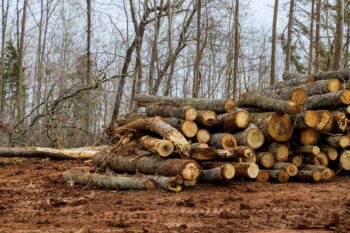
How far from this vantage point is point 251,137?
8742 millimetres

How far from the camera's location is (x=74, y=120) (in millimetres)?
17609

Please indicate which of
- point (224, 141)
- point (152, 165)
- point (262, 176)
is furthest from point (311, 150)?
point (152, 165)

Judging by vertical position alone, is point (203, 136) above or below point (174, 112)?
below

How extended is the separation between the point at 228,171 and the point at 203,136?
4.13ft

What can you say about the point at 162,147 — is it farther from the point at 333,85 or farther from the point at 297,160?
the point at 333,85

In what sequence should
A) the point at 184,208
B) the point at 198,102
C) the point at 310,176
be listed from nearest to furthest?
the point at 184,208 < the point at 310,176 < the point at 198,102

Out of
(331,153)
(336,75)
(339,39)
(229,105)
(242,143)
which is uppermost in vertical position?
(339,39)

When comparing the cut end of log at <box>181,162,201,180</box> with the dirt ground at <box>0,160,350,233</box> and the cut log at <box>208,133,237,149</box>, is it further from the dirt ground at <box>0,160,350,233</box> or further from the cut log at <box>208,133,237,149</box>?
the cut log at <box>208,133,237,149</box>

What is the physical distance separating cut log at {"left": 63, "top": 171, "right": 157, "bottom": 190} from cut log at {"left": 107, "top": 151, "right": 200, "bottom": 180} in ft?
1.06

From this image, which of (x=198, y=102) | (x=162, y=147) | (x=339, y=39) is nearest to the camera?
(x=162, y=147)

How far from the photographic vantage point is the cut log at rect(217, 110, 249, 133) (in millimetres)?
8859

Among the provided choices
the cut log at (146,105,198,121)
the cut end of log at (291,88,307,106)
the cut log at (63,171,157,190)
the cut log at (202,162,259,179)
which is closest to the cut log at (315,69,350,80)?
→ the cut end of log at (291,88,307,106)

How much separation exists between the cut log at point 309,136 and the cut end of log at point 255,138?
0.84m

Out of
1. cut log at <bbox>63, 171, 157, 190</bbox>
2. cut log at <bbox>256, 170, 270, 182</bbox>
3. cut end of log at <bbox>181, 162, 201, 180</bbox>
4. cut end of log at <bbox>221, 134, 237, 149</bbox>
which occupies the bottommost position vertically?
cut log at <bbox>63, 171, 157, 190</bbox>
